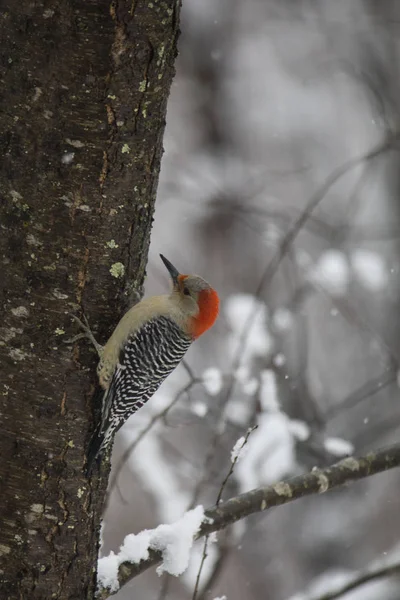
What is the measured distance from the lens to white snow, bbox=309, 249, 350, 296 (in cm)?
642

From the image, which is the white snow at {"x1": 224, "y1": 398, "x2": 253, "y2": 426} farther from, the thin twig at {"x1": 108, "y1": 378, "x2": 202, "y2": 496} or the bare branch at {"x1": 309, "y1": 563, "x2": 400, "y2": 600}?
the bare branch at {"x1": 309, "y1": 563, "x2": 400, "y2": 600}

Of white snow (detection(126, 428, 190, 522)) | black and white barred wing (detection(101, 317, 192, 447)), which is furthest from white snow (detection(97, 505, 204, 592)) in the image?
white snow (detection(126, 428, 190, 522))

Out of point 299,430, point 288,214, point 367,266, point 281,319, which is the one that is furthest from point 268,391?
point 288,214

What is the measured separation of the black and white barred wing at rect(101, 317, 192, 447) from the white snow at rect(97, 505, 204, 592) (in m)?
0.43

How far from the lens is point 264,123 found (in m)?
10.5

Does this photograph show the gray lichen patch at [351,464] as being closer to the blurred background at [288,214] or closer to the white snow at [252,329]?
the white snow at [252,329]

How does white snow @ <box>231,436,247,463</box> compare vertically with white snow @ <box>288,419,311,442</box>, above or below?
below

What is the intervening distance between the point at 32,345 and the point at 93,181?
0.59 m

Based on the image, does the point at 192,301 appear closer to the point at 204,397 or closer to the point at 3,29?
the point at 3,29

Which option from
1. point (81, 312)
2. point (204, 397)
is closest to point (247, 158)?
point (204, 397)

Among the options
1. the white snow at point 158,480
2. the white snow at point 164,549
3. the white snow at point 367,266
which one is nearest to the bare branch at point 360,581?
the white snow at point 164,549

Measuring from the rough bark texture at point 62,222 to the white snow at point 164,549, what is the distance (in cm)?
8

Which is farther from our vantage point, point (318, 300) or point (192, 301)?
point (318, 300)

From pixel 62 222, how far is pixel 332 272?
4.20 m
